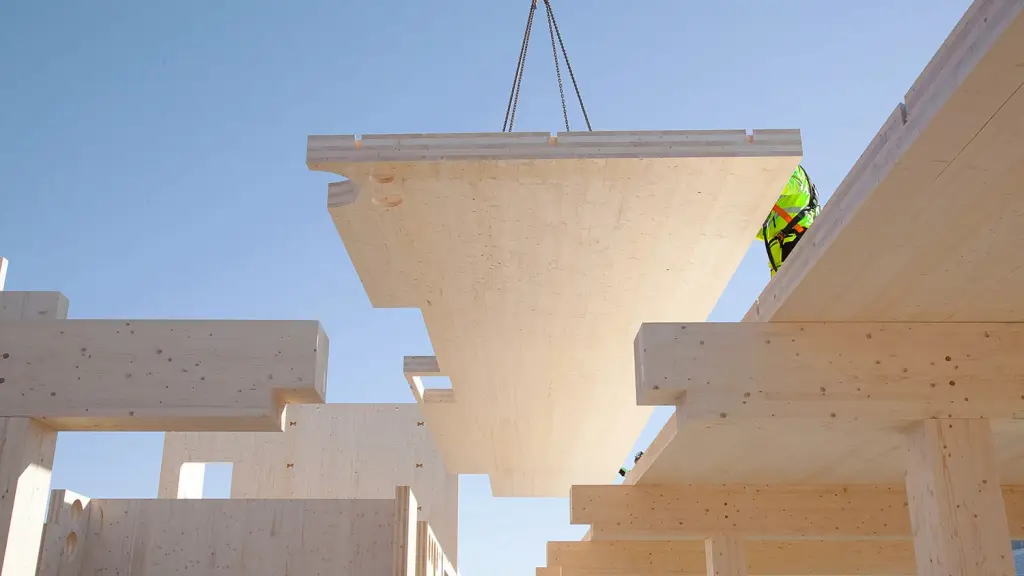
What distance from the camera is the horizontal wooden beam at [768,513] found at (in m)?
8.64

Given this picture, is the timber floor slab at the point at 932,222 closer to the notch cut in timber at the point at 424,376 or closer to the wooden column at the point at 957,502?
the wooden column at the point at 957,502

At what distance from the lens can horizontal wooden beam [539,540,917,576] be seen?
35.6ft

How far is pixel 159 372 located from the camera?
541cm

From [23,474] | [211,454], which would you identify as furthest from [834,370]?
[211,454]

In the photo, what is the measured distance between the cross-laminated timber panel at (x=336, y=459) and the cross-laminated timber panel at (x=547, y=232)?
6000 millimetres

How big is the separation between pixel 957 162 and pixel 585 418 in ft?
23.3

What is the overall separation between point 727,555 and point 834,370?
3777mm

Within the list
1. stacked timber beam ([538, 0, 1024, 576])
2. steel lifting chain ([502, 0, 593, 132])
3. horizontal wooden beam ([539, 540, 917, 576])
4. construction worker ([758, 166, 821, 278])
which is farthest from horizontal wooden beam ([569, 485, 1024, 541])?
steel lifting chain ([502, 0, 593, 132])

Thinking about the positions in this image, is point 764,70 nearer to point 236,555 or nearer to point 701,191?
point 701,191

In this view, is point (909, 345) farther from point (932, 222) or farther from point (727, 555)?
point (727, 555)

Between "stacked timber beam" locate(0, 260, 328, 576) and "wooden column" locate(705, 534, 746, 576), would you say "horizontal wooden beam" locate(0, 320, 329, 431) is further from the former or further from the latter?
"wooden column" locate(705, 534, 746, 576)

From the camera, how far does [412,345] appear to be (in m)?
9.11

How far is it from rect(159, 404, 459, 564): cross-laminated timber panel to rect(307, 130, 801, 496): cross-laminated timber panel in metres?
6.00

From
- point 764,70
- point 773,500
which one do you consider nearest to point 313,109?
point 764,70
